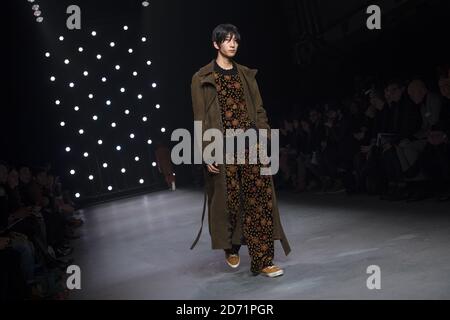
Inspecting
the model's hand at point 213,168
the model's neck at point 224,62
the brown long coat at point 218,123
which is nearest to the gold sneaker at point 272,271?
the brown long coat at point 218,123

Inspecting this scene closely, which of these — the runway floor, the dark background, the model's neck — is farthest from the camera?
the dark background

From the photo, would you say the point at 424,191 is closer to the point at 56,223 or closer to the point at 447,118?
the point at 447,118

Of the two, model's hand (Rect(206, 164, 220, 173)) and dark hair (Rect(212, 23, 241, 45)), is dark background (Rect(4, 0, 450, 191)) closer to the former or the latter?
dark hair (Rect(212, 23, 241, 45))

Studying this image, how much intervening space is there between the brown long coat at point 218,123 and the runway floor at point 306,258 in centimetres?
26

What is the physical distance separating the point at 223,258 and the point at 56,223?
8.25 ft

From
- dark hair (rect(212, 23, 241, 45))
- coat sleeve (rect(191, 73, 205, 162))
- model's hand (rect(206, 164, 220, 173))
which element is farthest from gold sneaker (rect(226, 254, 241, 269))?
dark hair (rect(212, 23, 241, 45))

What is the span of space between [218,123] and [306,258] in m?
1.16

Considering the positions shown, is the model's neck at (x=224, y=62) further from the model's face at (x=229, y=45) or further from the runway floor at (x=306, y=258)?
the runway floor at (x=306, y=258)

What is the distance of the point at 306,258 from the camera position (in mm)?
3980

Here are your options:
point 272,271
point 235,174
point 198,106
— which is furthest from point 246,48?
point 272,271

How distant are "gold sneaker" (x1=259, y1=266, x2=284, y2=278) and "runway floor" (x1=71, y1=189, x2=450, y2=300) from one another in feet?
0.16

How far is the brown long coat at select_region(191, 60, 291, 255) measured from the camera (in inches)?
145

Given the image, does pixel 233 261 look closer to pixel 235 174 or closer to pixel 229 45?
pixel 235 174

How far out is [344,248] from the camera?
4.10 meters
